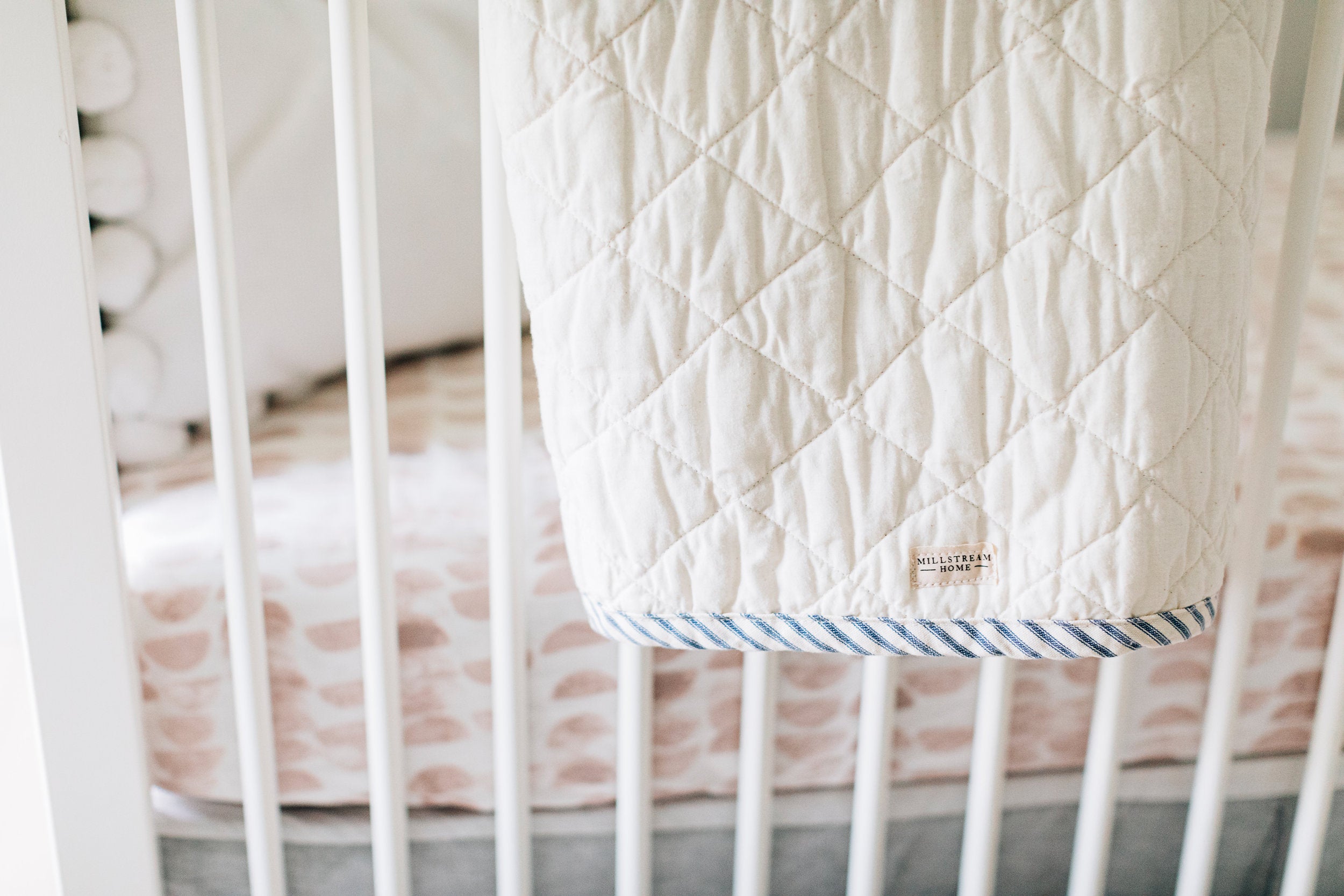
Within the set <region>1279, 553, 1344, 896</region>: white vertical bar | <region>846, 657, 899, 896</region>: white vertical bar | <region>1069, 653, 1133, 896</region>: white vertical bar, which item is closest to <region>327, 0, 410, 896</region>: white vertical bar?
<region>846, 657, 899, 896</region>: white vertical bar

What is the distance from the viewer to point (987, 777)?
0.66 metres

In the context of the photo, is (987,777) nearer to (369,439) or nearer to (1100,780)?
(1100,780)

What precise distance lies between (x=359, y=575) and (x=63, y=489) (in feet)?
0.58

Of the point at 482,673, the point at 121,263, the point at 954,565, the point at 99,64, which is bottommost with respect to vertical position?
the point at 482,673

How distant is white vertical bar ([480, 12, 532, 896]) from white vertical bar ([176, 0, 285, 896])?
0.46ft

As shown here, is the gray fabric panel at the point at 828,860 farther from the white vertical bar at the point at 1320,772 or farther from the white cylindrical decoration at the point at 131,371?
the white cylindrical decoration at the point at 131,371

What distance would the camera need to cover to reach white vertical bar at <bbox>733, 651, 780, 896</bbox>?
2.06 feet

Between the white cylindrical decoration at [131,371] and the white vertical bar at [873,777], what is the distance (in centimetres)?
52

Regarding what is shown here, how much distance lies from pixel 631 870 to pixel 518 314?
0.37 metres

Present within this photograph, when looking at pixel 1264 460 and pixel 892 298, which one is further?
pixel 1264 460

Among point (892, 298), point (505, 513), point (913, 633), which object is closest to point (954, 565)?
point (913, 633)

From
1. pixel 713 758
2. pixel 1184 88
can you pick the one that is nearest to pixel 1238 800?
pixel 713 758

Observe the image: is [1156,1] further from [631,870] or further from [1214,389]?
[631,870]

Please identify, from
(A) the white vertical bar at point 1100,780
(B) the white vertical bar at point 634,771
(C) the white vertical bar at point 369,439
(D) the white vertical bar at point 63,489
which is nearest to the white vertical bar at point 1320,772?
(A) the white vertical bar at point 1100,780
